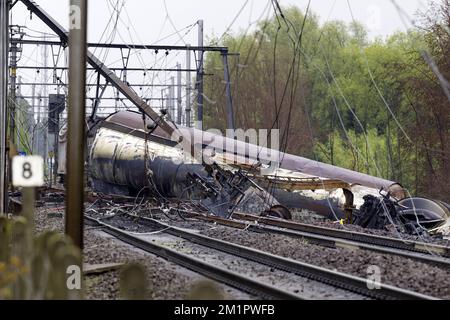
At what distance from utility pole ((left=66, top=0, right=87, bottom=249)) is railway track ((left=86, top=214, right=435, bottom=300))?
6.52 ft

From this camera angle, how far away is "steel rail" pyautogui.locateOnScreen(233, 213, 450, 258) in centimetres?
1193

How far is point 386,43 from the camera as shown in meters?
Answer: 53.2

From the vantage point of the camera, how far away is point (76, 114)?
27.0ft

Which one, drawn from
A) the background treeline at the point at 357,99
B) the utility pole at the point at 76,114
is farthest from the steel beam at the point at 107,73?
the background treeline at the point at 357,99

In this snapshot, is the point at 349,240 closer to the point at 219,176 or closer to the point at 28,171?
the point at 219,176

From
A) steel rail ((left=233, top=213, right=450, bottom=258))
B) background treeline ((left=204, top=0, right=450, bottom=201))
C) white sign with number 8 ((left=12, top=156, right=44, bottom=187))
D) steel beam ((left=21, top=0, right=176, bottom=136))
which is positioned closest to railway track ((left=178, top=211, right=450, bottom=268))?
steel rail ((left=233, top=213, right=450, bottom=258))

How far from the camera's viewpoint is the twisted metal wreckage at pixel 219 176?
17.4 meters

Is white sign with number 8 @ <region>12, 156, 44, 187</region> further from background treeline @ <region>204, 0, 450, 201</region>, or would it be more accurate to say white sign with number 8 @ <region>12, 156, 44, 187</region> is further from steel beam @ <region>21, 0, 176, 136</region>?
background treeline @ <region>204, 0, 450, 201</region>

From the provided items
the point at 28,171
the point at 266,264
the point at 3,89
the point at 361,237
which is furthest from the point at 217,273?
the point at 361,237

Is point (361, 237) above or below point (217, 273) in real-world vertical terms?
below

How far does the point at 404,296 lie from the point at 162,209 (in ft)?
39.3

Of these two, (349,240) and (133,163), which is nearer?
(349,240)

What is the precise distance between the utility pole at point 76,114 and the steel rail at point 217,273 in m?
1.89

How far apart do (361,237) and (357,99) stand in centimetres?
3460
